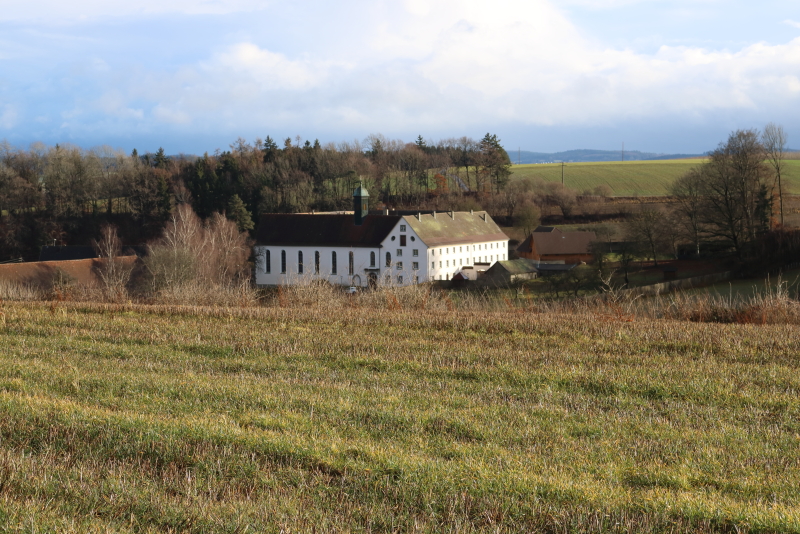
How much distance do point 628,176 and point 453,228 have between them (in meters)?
50.1

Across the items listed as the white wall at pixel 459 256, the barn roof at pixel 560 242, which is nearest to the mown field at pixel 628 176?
the barn roof at pixel 560 242

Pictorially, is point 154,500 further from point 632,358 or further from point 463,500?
point 632,358

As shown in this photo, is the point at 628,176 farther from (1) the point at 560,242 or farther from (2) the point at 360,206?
(2) the point at 360,206

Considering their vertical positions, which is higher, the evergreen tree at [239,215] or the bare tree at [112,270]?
the evergreen tree at [239,215]

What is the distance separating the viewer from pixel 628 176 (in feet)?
368

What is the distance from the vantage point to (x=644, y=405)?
26.6 ft

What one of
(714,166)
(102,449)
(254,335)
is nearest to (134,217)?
(714,166)

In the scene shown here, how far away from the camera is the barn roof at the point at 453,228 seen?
69312 mm

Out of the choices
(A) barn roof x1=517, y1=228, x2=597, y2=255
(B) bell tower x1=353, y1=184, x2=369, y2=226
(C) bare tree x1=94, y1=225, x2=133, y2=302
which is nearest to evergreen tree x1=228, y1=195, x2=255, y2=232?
(C) bare tree x1=94, y1=225, x2=133, y2=302

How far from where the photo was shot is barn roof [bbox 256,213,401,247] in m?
70.6

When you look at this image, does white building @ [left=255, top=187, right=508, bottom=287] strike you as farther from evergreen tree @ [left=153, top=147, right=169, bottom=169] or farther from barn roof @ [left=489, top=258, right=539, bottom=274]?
evergreen tree @ [left=153, top=147, right=169, bottom=169]

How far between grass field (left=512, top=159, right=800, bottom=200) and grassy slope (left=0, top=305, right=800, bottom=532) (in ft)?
293

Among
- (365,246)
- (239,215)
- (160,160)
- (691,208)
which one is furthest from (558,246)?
(160,160)

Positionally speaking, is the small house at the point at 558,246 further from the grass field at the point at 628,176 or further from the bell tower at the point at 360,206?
the grass field at the point at 628,176
